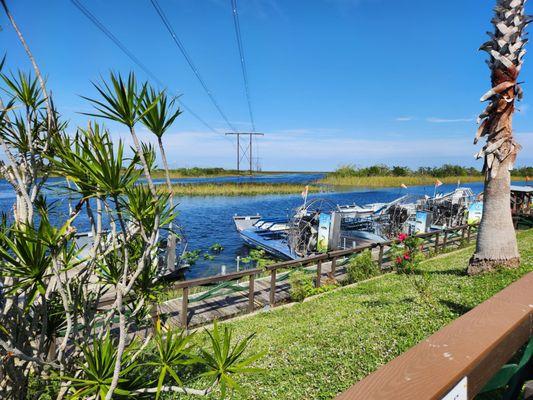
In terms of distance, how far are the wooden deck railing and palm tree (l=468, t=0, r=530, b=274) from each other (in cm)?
721

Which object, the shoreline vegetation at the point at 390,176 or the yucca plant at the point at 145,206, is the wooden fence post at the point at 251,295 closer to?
the yucca plant at the point at 145,206

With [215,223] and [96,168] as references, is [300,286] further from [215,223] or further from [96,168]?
[215,223]

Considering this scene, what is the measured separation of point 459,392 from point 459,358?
0.09 m

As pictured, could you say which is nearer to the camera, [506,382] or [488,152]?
[506,382]

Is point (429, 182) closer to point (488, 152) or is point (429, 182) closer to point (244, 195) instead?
point (244, 195)

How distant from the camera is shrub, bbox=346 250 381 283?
984 centimetres

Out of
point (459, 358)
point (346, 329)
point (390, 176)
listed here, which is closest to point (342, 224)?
point (346, 329)

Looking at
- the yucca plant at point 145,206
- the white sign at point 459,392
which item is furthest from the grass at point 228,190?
the white sign at point 459,392

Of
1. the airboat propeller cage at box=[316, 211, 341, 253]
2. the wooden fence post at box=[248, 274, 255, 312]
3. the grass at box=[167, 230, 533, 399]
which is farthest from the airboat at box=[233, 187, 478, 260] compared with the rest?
the wooden fence post at box=[248, 274, 255, 312]

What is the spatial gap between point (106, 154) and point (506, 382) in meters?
2.28

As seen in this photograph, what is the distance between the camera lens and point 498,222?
7.32m

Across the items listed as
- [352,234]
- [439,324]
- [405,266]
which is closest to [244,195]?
[352,234]

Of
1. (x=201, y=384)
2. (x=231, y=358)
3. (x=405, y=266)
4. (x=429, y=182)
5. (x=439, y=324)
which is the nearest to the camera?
(x=231, y=358)

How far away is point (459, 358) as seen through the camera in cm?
95
